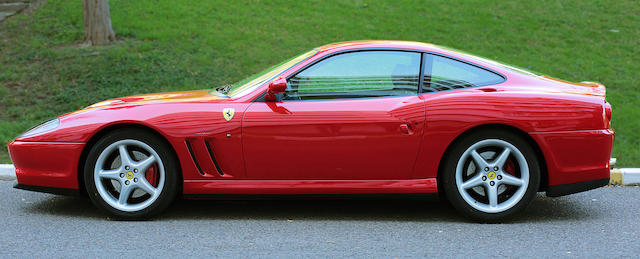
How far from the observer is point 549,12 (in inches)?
507

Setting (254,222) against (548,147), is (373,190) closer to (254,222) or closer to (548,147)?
(254,222)

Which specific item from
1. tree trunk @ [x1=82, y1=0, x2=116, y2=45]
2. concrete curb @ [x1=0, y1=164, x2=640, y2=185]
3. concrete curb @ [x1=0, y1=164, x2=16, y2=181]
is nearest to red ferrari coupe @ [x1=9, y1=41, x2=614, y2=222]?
concrete curb @ [x1=0, y1=164, x2=640, y2=185]

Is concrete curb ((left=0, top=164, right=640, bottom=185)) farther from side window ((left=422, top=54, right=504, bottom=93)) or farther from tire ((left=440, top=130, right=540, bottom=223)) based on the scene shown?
side window ((left=422, top=54, right=504, bottom=93))

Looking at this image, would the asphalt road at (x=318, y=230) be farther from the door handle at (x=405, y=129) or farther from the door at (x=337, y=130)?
the door handle at (x=405, y=129)

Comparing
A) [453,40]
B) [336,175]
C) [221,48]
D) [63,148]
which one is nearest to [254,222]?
[336,175]

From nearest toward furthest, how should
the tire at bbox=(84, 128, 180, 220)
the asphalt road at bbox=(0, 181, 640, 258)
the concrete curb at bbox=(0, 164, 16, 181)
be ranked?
1. the asphalt road at bbox=(0, 181, 640, 258)
2. the tire at bbox=(84, 128, 180, 220)
3. the concrete curb at bbox=(0, 164, 16, 181)

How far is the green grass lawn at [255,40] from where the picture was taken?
938 centimetres

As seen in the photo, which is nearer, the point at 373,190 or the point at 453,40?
the point at 373,190

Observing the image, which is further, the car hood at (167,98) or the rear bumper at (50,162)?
the car hood at (167,98)

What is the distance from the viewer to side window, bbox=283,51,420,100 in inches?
184

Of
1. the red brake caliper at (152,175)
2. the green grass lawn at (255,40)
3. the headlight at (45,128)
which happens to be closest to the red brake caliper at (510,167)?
the red brake caliper at (152,175)

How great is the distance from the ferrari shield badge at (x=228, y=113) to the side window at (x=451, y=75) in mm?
1379

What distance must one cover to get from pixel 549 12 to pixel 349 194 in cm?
967

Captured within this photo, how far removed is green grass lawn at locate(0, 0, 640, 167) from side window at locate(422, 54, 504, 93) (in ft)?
12.5
